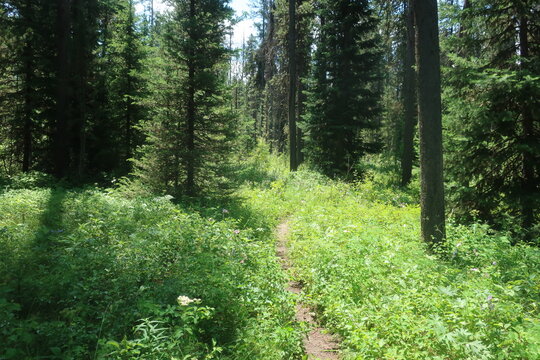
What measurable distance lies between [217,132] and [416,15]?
6.22 m

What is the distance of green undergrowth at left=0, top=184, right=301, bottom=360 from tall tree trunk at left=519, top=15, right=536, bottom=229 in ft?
18.1

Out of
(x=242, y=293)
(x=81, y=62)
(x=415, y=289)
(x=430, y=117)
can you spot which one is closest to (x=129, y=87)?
(x=81, y=62)

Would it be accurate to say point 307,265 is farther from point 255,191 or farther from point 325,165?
point 325,165

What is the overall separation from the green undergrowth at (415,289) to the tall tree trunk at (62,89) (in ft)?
42.0

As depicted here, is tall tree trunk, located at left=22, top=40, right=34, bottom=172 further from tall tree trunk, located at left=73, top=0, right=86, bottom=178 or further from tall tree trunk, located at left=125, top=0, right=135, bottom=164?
tall tree trunk, located at left=125, top=0, right=135, bottom=164

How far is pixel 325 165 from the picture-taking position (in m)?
15.9

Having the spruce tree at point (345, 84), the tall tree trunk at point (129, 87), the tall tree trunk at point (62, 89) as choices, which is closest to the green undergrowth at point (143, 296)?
the tall tree trunk at point (62, 89)

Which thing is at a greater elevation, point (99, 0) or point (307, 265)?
point (99, 0)

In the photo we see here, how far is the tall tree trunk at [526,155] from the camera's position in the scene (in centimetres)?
641

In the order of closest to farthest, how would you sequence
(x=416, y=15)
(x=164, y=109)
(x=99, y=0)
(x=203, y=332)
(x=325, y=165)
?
(x=203, y=332), (x=416, y=15), (x=164, y=109), (x=325, y=165), (x=99, y=0)

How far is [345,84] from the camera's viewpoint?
1498 cm

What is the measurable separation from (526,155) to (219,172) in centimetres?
785

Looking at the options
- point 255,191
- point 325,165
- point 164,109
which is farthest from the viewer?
point 325,165

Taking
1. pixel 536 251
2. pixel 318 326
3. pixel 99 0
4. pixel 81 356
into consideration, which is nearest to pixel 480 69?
pixel 536 251
